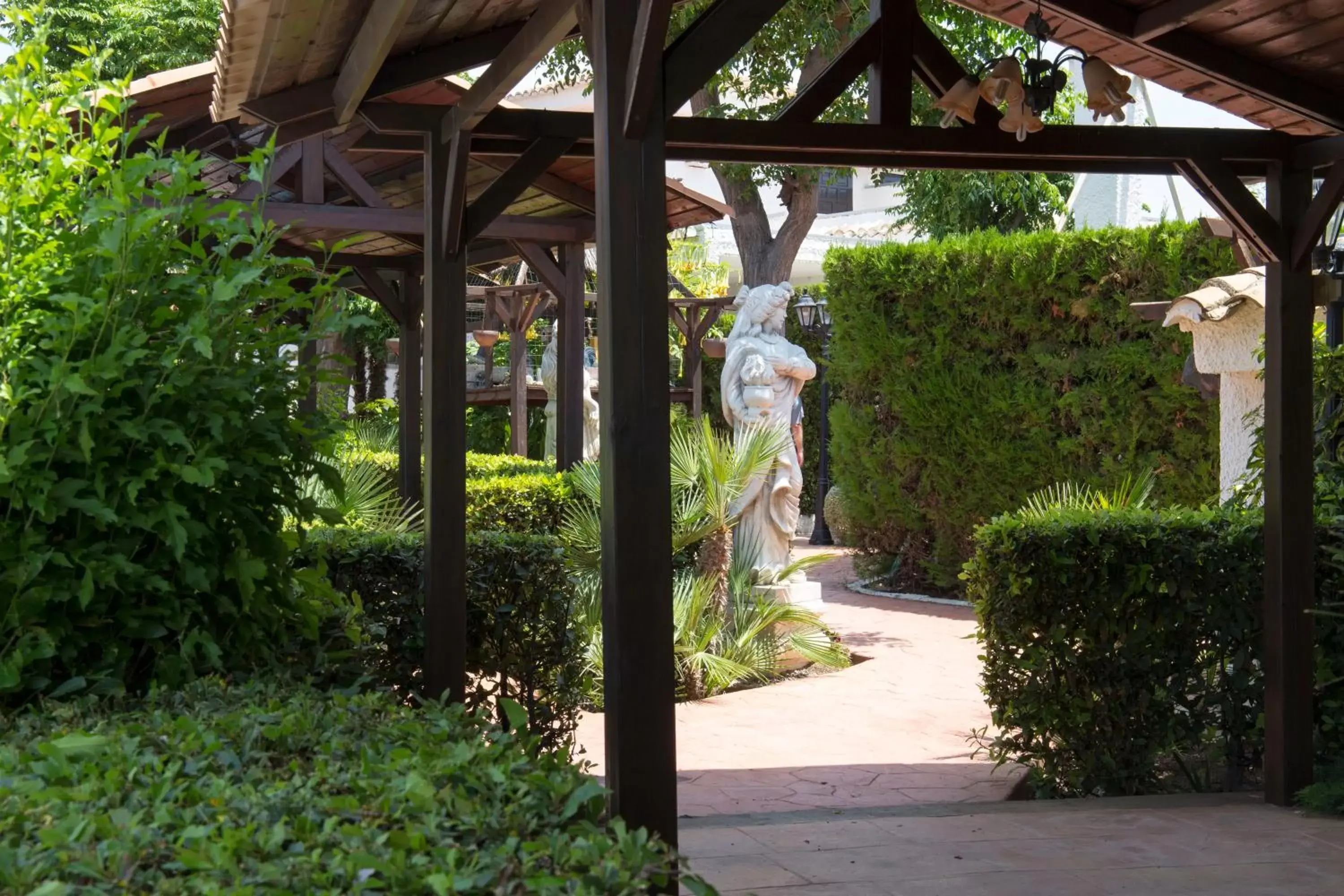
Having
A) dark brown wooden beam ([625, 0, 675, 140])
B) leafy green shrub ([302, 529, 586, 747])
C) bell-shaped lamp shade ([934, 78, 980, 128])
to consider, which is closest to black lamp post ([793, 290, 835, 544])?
leafy green shrub ([302, 529, 586, 747])

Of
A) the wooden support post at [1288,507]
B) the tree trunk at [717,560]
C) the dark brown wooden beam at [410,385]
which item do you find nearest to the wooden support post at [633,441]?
the wooden support post at [1288,507]

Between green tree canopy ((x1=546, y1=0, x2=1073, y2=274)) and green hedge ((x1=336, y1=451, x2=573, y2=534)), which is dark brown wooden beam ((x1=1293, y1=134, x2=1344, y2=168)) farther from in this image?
green hedge ((x1=336, y1=451, x2=573, y2=534))

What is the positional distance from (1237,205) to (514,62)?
9.58 feet

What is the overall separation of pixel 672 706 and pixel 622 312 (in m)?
1.08

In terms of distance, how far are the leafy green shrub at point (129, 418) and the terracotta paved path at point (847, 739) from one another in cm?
301

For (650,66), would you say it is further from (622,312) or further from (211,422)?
(211,422)

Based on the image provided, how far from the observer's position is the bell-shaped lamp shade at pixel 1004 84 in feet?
16.5

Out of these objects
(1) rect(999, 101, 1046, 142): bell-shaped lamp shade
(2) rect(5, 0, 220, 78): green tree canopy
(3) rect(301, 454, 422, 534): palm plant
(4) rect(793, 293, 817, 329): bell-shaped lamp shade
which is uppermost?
(2) rect(5, 0, 220, 78): green tree canopy

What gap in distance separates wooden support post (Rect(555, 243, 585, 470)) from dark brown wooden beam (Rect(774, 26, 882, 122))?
5514 mm

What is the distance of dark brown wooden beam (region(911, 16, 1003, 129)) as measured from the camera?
18.0 ft

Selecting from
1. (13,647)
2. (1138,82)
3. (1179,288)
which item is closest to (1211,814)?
(13,647)

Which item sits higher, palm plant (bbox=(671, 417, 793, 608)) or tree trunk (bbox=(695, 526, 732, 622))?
palm plant (bbox=(671, 417, 793, 608))

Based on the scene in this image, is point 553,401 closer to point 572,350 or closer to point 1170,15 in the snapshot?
point 572,350

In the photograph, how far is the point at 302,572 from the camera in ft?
13.3
